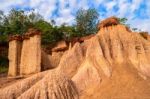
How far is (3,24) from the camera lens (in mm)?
40625

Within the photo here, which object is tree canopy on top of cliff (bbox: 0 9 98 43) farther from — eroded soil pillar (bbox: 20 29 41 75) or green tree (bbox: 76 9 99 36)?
eroded soil pillar (bbox: 20 29 41 75)

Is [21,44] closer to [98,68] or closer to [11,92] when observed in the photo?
[98,68]

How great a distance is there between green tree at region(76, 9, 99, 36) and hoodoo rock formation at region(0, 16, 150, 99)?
51.7ft

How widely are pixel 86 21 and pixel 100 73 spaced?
20.5 m

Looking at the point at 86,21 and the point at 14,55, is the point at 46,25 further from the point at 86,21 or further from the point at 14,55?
the point at 14,55

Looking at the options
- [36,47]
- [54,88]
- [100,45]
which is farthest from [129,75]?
[36,47]

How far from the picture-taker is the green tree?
1564 inches

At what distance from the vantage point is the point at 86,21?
41000mm

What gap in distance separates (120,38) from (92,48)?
1783 millimetres

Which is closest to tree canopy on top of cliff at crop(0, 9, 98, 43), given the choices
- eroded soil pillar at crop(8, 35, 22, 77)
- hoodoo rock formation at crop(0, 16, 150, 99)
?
eroded soil pillar at crop(8, 35, 22, 77)

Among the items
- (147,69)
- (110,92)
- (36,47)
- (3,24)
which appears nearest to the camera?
(110,92)

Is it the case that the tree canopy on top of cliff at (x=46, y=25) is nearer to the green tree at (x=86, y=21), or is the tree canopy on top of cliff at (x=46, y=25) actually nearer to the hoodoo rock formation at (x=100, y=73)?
the green tree at (x=86, y=21)

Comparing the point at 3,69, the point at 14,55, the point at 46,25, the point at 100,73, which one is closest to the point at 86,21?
the point at 46,25

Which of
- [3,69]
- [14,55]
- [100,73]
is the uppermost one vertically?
[14,55]
